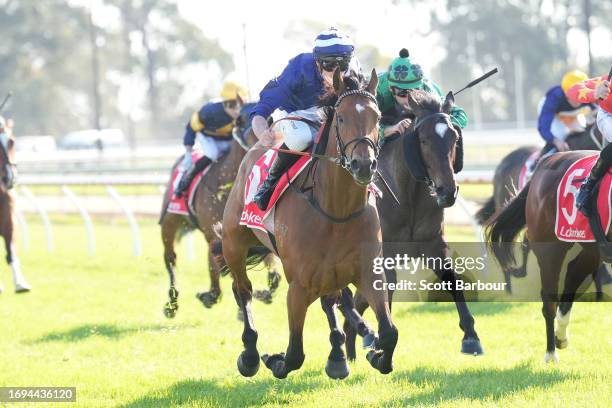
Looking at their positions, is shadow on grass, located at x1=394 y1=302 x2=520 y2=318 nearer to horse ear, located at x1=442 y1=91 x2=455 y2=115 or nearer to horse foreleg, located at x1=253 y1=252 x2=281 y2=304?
horse foreleg, located at x1=253 y1=252 x2=281 y2=304

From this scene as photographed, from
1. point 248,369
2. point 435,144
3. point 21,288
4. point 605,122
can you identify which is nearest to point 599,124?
point 605,122

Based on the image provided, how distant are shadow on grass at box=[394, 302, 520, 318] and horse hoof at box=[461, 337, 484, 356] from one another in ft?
7.99

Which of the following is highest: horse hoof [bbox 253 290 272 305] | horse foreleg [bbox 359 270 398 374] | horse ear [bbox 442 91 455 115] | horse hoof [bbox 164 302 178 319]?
horse ear [bbox 442 91 455 115]

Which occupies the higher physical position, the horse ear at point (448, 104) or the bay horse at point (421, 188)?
the horse ear at point (448, 104)

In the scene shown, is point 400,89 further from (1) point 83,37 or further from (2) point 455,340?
(1) point 83,37

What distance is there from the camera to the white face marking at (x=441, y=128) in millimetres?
6227

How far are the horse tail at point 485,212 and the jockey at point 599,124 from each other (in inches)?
142

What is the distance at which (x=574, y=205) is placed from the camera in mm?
6902

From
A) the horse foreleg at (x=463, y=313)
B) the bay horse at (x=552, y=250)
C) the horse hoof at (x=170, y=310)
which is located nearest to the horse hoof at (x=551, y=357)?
the bay horse at (x=552, y=250)

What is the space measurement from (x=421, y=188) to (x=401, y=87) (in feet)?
2.31

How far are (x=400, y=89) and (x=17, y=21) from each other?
163 feet

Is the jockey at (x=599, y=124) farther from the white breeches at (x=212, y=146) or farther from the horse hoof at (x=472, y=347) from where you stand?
the white breeches at (x=212, y=146)

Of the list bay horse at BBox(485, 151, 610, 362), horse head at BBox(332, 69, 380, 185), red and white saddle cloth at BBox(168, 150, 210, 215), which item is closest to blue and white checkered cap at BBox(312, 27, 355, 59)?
horse head at BBox(332, 69, 380, 185)

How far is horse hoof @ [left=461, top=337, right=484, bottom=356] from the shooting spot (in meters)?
6.45
